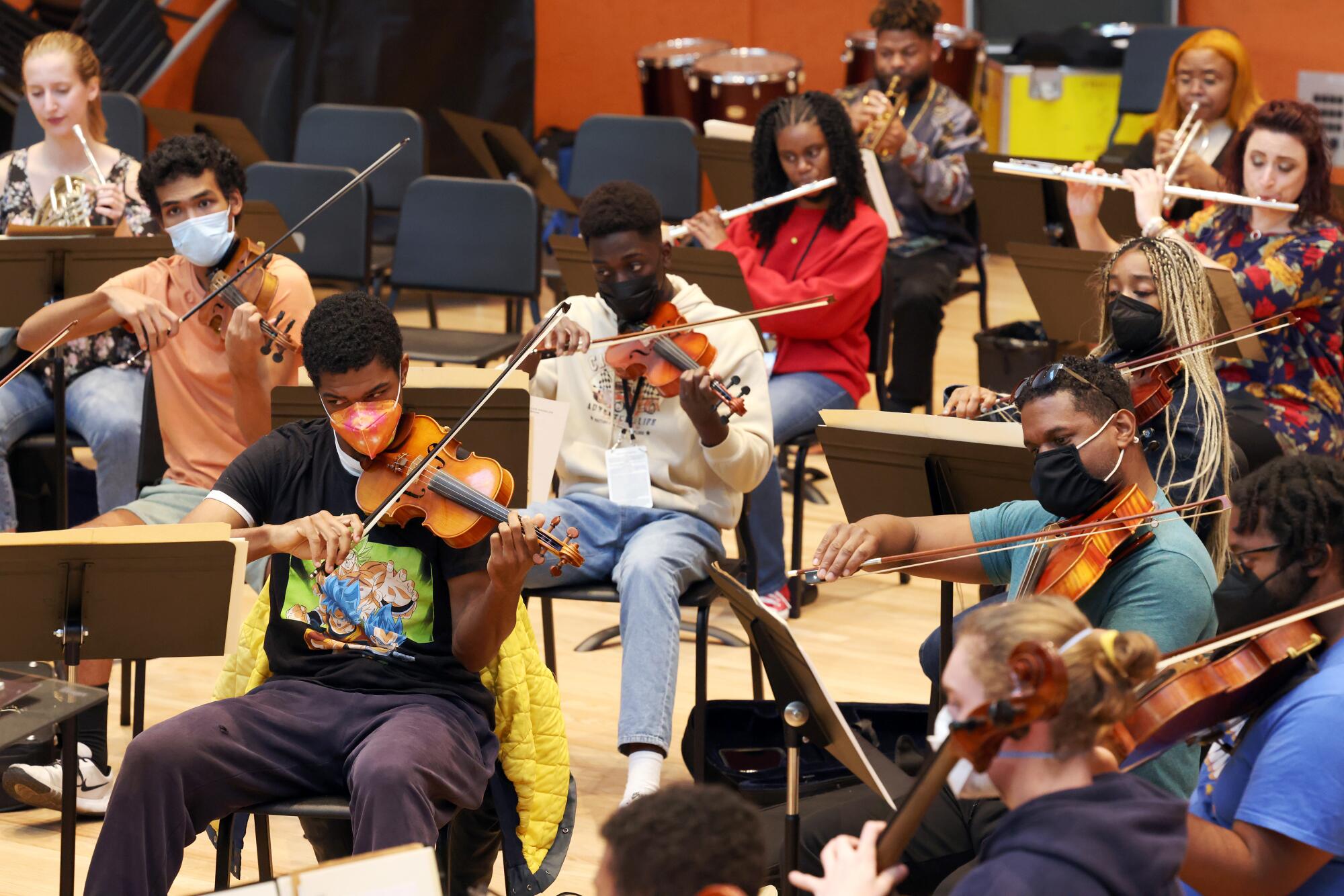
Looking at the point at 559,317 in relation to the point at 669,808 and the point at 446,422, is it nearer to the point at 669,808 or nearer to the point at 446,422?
the point at 446,422

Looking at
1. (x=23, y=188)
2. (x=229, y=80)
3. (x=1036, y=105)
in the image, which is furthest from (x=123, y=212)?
(x=1036, y=105)

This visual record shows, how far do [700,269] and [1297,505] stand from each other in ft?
7.13

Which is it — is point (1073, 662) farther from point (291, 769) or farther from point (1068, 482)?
point (291, 769)

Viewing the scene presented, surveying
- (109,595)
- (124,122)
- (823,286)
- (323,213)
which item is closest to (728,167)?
(823,286)

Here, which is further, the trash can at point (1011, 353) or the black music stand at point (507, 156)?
the black music stand at point (507, 156)

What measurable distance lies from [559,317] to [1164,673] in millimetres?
1581

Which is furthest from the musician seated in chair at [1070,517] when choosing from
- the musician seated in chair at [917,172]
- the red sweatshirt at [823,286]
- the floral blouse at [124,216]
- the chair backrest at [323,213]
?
the chair backrest at [323,213]

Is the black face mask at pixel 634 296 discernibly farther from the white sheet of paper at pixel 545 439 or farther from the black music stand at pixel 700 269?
the black music stand at pixel 700 269

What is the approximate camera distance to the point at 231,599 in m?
2.35

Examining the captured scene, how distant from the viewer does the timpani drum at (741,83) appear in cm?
628

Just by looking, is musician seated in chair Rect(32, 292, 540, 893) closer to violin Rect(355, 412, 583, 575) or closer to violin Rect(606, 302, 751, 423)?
violin Rect(355, 412, 583, 575)

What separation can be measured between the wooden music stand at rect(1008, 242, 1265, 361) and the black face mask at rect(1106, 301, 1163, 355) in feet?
1.11

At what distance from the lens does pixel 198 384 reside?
338 cm

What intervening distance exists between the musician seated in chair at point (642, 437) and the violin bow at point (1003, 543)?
648 mm
